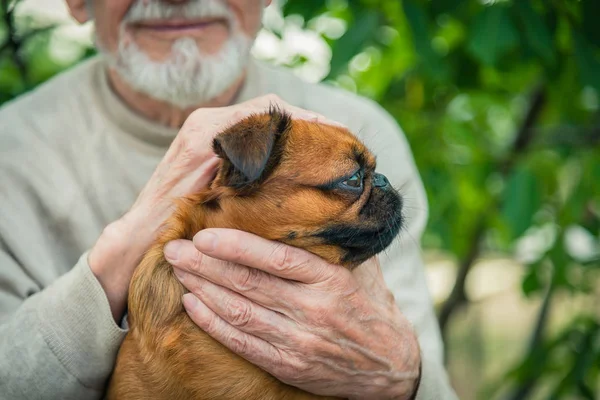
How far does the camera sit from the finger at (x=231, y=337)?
7.38 ft

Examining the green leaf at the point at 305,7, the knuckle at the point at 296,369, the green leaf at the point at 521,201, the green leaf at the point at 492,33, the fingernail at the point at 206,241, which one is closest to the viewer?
the fingernail at the point at 206,241

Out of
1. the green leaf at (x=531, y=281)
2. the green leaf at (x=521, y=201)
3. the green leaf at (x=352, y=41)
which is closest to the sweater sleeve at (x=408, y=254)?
the green leaf at (x=352, y=41)

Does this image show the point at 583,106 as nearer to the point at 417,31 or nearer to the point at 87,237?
the point at 417,31

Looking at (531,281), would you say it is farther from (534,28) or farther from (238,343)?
(238,343)

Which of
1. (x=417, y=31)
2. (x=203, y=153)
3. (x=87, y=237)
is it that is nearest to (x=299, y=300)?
(x=203, y=153)

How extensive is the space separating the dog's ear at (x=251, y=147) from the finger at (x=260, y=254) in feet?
0.53

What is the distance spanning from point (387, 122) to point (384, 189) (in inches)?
45.7

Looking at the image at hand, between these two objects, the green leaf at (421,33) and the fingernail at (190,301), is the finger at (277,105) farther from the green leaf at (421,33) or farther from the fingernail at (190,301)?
the green leaf at (421,33)

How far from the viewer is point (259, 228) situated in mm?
2268

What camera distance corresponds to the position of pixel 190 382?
2234mm

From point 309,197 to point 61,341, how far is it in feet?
3.06

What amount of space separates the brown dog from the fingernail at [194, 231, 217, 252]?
94 mm

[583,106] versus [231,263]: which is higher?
[231,263]

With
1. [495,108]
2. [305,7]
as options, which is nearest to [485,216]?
[495,108]
